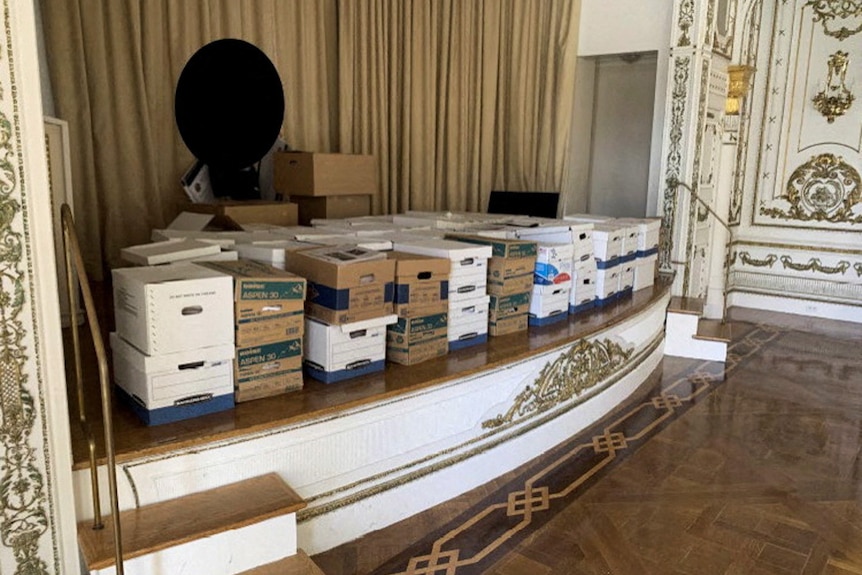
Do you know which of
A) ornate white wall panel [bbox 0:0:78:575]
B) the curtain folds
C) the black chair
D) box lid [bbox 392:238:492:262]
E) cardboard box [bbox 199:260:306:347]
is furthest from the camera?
the black chair

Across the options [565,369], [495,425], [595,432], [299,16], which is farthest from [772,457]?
[299,16]

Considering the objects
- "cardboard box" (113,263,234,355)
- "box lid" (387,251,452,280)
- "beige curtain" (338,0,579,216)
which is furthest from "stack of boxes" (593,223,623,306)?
"cardboard box" (113,263,234,355)

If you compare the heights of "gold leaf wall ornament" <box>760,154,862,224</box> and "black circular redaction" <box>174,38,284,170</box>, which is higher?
"black circular redaction" <box>174,38,284,170</box>

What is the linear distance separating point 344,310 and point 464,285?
0.66 metres

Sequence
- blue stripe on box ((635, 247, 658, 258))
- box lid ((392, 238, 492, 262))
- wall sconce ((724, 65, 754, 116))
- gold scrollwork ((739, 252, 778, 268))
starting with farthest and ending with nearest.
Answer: gold scrollwork ((739, 252, 778, 268)) < wall sconce ((724, 65, 754, 116)) < blue stripe on box ((635, 247, 658, 258)) < box lid ((392, 238, 492, 262))

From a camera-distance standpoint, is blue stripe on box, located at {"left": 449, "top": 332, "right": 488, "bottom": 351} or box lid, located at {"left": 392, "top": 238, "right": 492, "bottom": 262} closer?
box lid, located at {"left": 392, "top": 238, "right": 492, "bottom": 262}

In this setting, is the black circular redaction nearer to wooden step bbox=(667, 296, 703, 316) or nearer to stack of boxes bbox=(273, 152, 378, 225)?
stack of boxes bbox=(273, 152, 378, 225)

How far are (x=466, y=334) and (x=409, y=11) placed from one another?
10.2 ft

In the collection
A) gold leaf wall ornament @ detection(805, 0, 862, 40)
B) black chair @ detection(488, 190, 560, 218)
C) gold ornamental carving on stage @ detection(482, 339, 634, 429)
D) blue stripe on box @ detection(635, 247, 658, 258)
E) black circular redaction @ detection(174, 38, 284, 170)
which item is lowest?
gold ornamental carving on stage @ detection(482, 339, 634, 429)

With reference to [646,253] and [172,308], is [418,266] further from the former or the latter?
[646,253]

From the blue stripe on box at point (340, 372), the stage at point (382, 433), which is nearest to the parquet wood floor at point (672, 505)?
the stage at point (382, 433)

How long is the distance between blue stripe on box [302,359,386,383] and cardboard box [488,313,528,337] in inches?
28.1

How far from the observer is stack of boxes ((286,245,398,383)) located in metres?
2.38

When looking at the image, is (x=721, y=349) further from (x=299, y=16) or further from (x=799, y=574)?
(x=299, y=16)
